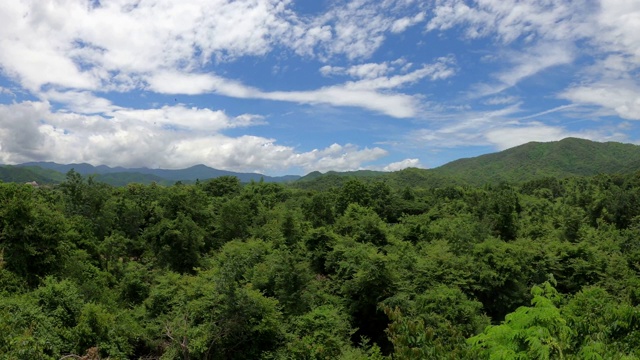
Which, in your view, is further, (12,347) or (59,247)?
(59,247)

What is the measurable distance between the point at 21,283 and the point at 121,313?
223 inches

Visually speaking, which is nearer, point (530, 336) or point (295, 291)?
point (530, 336)

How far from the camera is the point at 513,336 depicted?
469cm

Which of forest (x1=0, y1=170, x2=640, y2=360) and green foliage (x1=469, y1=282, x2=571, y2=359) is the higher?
green foliage (x1=469, y1=282, x2=571, y2=359)

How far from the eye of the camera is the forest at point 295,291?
20.8ft

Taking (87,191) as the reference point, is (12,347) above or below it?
below

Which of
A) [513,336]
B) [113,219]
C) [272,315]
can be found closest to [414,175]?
[113,219]

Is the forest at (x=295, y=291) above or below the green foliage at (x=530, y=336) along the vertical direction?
below

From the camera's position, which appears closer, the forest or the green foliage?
the green foliage

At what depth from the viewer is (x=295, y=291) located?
22.0 meters

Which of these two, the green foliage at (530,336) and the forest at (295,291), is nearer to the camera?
the green foliage at (530,336)

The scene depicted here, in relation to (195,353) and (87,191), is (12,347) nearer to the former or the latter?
(195,353)

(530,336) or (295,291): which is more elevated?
(530,336)

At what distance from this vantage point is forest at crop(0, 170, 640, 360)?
6332 millimetres
